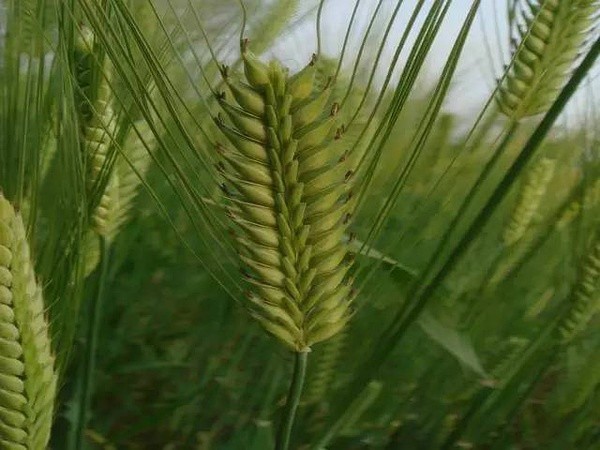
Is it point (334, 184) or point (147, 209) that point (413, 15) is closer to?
point (334, 184)

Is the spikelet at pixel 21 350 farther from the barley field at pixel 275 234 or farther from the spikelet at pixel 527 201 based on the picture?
the spikelet at pixel 527 201

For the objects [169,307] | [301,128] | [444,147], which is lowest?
[169,307]

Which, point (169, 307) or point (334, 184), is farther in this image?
point (169, 307)

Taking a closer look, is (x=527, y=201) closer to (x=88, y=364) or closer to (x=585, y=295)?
(x=585, y=295)

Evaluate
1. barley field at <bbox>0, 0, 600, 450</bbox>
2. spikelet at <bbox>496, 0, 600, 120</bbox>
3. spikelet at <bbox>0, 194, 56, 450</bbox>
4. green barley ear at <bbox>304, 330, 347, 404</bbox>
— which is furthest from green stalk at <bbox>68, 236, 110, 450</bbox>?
spikelet at <bbox>496, 0, 600, 120</bbox>

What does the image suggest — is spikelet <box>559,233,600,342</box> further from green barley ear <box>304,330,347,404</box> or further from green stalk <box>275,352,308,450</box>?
green stalk <box>275,352,308,450</box>

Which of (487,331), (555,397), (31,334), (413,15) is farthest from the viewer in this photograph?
(555,397)

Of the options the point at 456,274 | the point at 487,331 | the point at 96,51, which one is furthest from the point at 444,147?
the point at 96,51

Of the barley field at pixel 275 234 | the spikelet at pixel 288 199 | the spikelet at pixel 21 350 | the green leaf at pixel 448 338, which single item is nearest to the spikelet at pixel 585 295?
the barley field at pixel 275 234
